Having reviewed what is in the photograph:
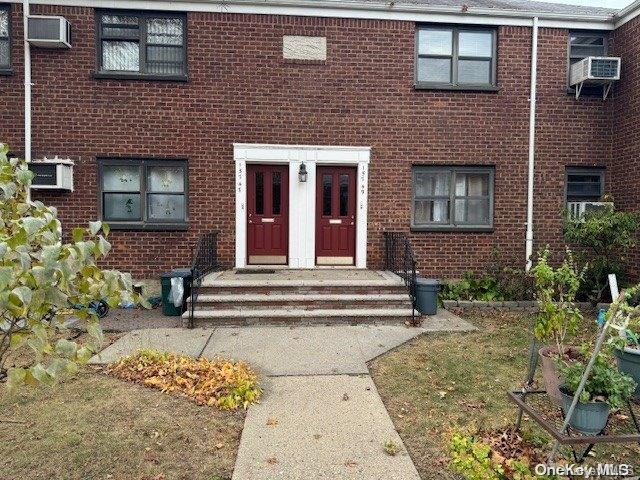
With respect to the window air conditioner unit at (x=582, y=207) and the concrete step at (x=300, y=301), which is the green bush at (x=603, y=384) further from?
the window air conditioner unit at (x=582, y=207)

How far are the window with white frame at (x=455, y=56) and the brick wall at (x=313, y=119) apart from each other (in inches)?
8.8

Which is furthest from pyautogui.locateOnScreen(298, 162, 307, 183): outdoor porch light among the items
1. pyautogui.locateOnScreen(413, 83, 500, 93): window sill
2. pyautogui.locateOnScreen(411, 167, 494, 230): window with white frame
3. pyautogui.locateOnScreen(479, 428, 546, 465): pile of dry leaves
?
pyautogui.locateOnScreen(479, 428, 546, 465): pile of dry leaves

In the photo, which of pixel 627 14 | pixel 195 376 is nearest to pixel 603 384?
pixel 195 376

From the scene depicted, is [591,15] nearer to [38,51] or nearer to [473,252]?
[473,252]

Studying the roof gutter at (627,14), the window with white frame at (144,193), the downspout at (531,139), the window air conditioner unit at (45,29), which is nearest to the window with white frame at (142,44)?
the window air conditioner unit at (45,29)

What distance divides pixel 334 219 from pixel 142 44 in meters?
5.40

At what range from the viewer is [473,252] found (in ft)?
31.1

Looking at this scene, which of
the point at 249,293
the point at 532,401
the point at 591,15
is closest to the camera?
the point at 532,401

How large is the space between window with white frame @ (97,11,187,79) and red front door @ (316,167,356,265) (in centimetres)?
377

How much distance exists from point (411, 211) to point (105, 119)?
6.70m

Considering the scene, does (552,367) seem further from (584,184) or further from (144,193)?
(144,193)

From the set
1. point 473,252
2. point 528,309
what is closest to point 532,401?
point 528,309

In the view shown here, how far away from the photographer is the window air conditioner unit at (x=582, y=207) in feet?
30.1

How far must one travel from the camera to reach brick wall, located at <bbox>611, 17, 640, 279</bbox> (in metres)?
8.85
